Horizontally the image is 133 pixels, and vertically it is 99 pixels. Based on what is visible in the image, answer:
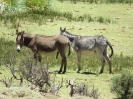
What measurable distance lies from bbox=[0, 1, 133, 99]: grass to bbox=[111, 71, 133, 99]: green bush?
1.34 ft

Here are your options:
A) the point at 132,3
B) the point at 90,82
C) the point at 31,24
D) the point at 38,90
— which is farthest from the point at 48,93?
the point at 132,3

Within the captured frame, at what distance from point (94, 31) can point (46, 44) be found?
800 centimetres

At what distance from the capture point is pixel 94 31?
2475 centimetres

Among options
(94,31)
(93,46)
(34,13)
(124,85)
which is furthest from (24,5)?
(124,85)

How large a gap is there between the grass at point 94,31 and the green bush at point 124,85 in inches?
16.1

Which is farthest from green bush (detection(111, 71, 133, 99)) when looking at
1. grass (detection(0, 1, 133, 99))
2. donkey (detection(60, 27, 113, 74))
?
donkey (detection(60, 27, 113, 74))

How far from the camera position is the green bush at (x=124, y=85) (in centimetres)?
1339

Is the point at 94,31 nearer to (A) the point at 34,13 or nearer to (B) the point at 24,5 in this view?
(A) the point at 34,13

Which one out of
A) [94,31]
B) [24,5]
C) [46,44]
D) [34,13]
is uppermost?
[46,44]

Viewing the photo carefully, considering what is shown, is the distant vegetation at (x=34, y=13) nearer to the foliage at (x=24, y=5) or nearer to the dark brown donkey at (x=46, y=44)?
the foliage at (x=24, y=5)

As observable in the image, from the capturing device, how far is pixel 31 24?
25031 millimetres

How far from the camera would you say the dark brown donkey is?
17.0m

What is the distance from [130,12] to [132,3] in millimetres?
3076

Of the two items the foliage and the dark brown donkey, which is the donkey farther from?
the foliage
